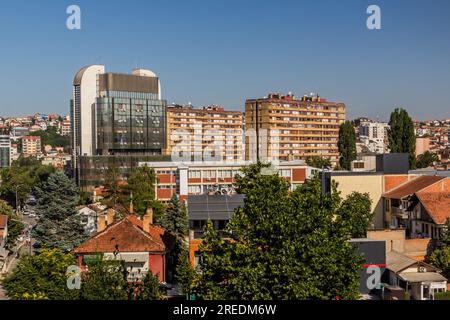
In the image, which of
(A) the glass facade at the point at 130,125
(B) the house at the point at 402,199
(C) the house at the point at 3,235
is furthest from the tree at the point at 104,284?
(A) the glass facade at the point at 130,125

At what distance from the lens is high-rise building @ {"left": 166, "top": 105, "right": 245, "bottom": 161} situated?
249 feet

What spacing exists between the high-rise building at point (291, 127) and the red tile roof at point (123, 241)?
50110 mm

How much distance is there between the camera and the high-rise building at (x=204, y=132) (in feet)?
249

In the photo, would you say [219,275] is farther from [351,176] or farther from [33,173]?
[33,173]

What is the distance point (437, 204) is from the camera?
27.9 meters

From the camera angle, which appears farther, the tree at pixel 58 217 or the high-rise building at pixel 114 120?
the high-rise building at pixel 114 120

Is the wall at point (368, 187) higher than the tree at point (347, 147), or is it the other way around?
the tree at point (347, 147)

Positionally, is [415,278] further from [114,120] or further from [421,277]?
[114,120]

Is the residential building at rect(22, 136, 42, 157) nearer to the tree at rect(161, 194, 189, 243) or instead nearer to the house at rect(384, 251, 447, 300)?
the tree at rect(161, 194, 189, 243)

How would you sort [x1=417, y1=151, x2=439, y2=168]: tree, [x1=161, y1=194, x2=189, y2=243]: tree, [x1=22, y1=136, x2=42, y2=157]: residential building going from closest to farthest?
[x1=161, y1=194, x2=189, y2=243]: tree, [x1=417, y1=151, x2=439, y2=168]: tree, [x1=22, y1=136, x2=42, y2=157]: residential building

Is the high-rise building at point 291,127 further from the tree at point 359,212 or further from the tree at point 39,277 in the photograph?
the tree at point 39,277

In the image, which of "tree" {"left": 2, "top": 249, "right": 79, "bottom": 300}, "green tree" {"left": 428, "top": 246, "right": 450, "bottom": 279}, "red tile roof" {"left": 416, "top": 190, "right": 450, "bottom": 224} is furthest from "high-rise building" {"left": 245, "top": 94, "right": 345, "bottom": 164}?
"tree" {"left": 2, "top": 249, "right": 79, "bottom": 300}

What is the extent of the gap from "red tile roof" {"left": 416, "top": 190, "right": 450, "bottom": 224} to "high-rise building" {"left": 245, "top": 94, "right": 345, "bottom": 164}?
43.0 m
